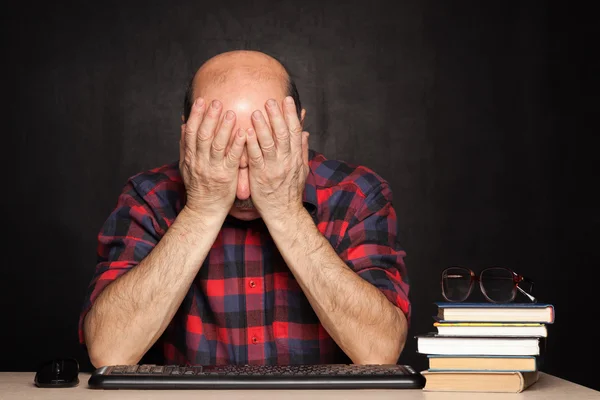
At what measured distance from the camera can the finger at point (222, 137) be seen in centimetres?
153

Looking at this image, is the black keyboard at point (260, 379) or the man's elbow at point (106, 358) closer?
the black keyboard at point (260, 379)

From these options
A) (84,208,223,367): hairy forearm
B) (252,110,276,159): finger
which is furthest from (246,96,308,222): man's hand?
(84,208,223,367): hairy forearm

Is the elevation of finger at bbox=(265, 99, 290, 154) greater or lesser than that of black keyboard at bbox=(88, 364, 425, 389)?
greater

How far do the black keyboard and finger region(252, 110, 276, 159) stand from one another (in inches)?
19.2

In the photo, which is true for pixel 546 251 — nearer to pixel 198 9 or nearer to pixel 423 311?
pixel 423 311

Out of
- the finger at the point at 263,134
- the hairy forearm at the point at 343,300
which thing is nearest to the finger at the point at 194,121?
the finger at the point at 263,134

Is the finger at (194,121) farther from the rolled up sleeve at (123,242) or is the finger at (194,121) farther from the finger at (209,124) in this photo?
the rolled up sleeve at (123,242)

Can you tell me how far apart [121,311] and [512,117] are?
1927 mm

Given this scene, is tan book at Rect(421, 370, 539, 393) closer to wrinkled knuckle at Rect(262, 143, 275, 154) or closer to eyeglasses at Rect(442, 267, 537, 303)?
eyeglasses at Rect(442, 267, 537, 303)

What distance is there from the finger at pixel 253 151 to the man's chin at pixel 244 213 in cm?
12

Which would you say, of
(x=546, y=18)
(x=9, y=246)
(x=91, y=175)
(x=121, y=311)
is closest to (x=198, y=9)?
(x=91, y=175)

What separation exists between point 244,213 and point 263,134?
0.69 feet

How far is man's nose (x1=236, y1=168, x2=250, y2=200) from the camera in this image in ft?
5.24

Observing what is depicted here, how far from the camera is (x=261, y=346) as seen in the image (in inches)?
66.9
